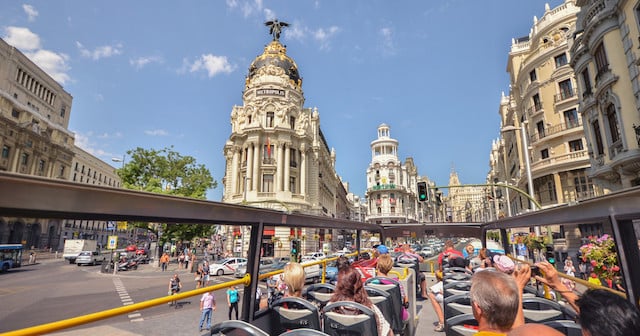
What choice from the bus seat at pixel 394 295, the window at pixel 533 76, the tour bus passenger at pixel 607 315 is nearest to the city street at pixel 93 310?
the bus seat at pixel 394 295

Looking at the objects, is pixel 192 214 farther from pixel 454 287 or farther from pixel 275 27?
pixel 275 27

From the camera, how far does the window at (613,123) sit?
56.0ft

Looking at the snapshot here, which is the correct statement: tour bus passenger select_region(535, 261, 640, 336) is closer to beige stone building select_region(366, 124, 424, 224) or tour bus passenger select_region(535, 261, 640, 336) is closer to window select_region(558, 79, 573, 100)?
window select_region(558, 79, 573, 100)

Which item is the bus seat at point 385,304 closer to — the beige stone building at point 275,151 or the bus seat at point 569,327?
the bus seat at point 569,327

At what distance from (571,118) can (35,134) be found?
7789 cm

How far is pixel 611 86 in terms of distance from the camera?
16984mm

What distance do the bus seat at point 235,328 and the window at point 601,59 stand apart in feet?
78.3

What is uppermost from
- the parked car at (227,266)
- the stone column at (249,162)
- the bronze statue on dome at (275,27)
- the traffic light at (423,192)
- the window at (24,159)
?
the bronze statue on dome at (275,27)

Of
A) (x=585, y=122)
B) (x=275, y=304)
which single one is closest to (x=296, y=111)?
(x=585, y=122)

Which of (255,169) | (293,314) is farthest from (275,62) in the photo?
(293,314)

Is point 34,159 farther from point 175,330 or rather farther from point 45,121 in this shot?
point 175,330

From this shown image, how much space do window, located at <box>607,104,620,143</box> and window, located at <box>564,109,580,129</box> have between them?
11758 mm

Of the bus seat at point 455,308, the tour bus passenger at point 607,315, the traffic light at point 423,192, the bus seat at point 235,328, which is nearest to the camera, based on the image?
the tour bus passenger at point 607,315

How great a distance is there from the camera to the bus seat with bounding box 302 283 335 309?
441 cm
